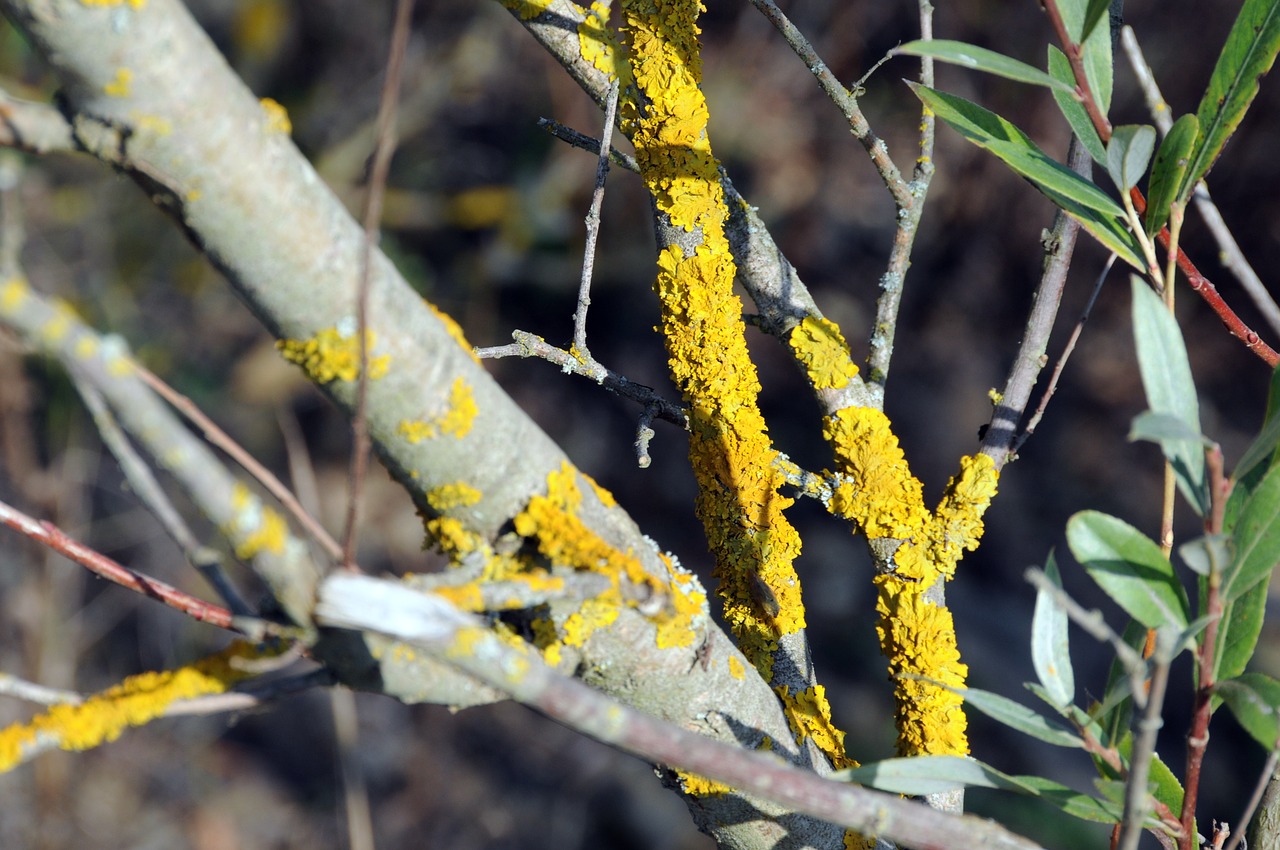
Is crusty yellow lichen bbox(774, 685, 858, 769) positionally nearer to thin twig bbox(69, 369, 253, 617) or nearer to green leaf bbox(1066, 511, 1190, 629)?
green leaf bbox(1066, 511, 1190, 629)

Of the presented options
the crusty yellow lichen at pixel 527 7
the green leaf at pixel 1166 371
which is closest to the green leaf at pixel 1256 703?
the green leaf at pixel 1166 371

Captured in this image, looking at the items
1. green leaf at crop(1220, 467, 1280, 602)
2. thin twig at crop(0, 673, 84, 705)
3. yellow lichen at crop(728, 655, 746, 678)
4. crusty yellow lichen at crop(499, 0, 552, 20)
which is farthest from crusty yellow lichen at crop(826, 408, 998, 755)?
thin twig at crop(0, 673, 84, 705)

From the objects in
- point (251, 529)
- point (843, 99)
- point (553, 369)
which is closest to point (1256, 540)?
point (843, 99)

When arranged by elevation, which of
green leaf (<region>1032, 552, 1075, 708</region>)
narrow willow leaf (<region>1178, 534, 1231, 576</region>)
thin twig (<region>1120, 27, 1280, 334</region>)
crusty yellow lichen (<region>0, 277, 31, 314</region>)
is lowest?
green leaf (<region>1032, 552, 1075, 708</region>)

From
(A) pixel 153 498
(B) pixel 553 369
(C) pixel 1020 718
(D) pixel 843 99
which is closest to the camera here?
(A) pixel 153 498

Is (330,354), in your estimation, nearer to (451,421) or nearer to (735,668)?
(451,421)
